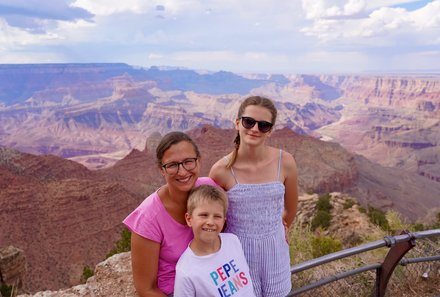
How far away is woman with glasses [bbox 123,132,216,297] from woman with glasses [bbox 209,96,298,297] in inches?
15.9

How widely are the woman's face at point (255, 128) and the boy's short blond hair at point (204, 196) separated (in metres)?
0.55

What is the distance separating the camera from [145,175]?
5259cm

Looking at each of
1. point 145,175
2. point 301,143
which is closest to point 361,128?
point 301,143

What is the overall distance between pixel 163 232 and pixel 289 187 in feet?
4.01

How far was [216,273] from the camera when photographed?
255 cm

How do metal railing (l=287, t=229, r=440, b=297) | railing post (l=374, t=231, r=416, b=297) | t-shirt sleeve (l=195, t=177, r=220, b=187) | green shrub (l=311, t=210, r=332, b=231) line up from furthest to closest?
1. green shrub (l=311, t=210, r=332, b=231)
2. railing post (l=374, t=231, r=416, b=297)
3. metal railing (l=287, t=229, r=440, b=297)
4. t-shirt sleeve (l=195, t=177, r=220, b=187)

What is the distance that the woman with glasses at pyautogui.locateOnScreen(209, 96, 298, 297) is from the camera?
2949mm

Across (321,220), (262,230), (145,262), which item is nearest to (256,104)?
(262,230)

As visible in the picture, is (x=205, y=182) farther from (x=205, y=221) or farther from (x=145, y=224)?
(x=145, y=224)

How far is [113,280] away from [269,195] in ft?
6.91

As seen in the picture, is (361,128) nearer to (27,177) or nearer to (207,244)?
(27,177)

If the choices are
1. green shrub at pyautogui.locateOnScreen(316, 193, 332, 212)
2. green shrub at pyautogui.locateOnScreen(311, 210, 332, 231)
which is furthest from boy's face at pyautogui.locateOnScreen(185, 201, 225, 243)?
green shrub at pyautogui.locateOnScreen(316, 193, 332, 212)

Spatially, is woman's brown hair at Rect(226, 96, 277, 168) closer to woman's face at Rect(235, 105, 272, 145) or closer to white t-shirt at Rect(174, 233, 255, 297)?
woman's face at Rect(235, 105, 272, 145)

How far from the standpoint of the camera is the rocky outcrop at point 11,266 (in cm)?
1677
